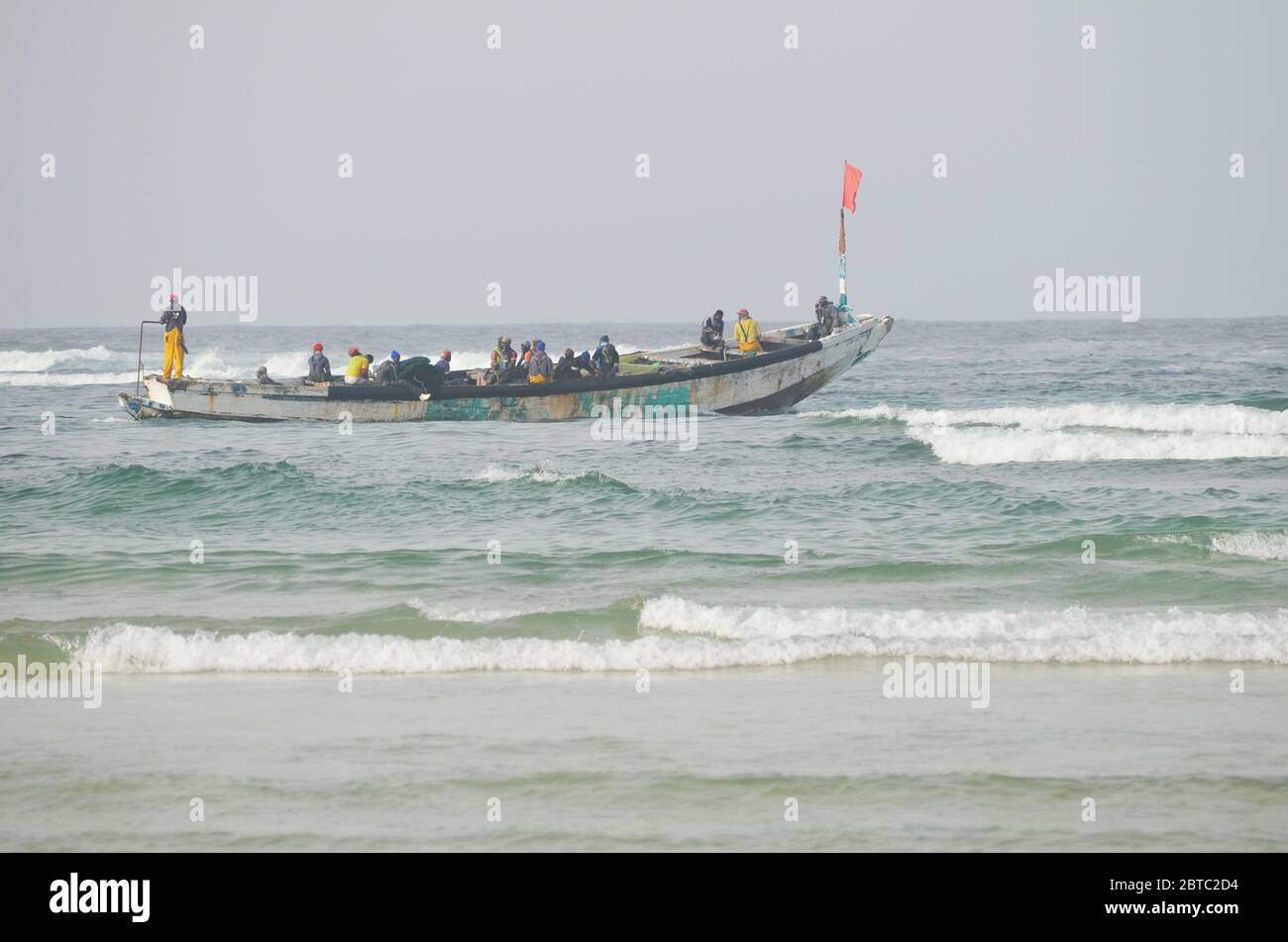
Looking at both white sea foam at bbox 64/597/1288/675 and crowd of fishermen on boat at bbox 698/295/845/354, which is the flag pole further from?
white sea foam at bbox 64/597/1288/675

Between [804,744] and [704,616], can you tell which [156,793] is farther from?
[704,616]

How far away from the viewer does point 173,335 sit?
25.7 m

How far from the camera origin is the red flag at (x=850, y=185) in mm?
25469

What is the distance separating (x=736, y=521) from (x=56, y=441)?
15446 millimetres

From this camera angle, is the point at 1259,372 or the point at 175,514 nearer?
the point at 175,514

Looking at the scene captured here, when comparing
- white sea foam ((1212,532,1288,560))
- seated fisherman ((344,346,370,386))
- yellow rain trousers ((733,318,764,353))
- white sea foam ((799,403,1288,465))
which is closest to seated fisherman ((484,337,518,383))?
seated fisherman ((344,346,370,386))

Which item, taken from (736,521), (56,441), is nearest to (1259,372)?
(736,521)

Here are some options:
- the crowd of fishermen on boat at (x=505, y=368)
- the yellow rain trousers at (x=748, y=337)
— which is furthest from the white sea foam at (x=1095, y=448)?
the crowd of fishermen on boat at (x=505, y=368)

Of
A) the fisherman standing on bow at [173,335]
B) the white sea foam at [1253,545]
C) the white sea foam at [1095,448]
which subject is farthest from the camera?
the fisherman standing on bow at [173,335]

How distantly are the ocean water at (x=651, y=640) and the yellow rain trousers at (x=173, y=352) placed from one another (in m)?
3.73

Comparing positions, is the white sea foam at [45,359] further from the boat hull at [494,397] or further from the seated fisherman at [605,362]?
the seated fisherman at [605,362]

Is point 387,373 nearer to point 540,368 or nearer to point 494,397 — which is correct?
point 494,397

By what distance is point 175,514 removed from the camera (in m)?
16.7
